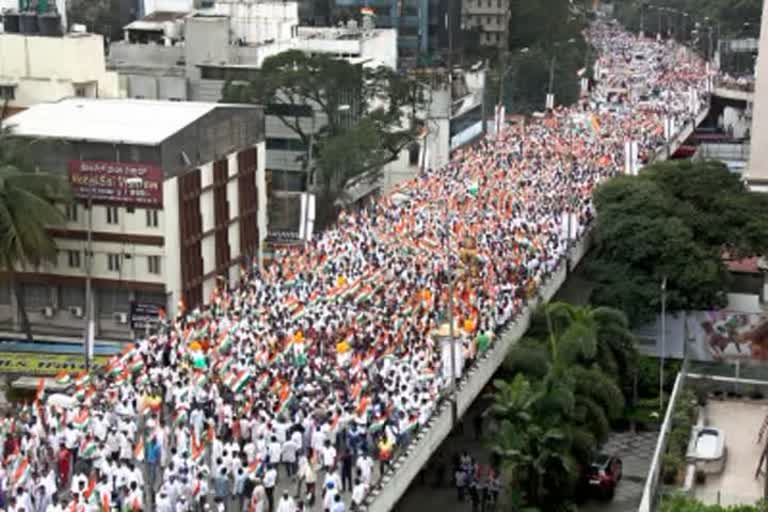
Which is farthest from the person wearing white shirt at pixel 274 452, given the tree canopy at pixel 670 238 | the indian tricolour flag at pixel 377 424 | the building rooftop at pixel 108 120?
Result: the tree canopy at pixel 670 238

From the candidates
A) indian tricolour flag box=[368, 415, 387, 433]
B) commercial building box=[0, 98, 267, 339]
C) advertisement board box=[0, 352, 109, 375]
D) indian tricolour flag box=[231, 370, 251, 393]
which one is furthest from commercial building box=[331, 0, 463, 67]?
indian tricolour flag box=[368, 415, 387, 433]

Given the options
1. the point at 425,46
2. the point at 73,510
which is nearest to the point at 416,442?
the point at 73,510

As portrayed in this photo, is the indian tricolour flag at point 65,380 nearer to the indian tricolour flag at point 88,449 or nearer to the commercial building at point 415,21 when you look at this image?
the indian tricolour flag at point 88,449

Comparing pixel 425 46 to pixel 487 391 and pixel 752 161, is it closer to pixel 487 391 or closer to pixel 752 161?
pixel 752 161

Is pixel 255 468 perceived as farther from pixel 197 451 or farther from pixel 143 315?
pixel 143 315

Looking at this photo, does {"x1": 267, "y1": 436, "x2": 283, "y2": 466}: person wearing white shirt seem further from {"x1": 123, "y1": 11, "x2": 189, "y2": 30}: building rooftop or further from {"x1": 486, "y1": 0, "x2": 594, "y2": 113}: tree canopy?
{"x1": 486, "y1": 0, "x2": 594, "y2": 113}: tree canopy
